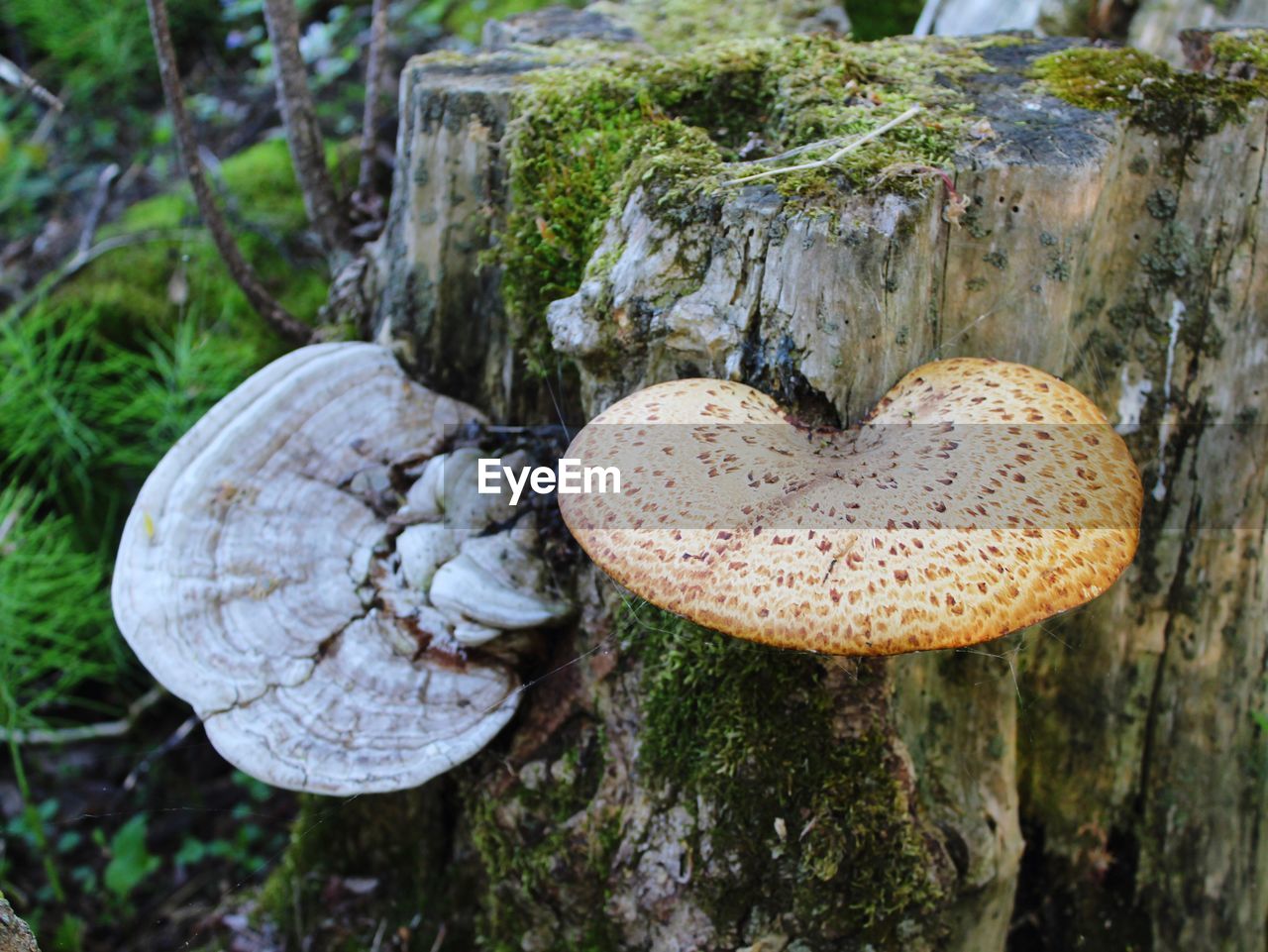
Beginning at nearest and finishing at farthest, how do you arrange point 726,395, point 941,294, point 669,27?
point 726,395, point 941,294, point 669,27

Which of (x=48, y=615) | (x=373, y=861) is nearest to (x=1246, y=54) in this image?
(x=373, y=861)

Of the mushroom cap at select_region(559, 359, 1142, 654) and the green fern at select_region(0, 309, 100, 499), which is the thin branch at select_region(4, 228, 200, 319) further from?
the mushroom cap at select_region(559, 359, 1142, 654)

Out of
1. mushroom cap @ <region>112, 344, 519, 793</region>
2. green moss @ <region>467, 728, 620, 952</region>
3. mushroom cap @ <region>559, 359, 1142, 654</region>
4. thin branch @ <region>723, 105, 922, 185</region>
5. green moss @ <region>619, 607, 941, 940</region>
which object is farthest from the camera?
green moss @ <region>467, 728, 620, 952</region>

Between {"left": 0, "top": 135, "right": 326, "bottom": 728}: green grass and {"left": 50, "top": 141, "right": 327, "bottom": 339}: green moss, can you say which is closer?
{"left": 0, "top": 135, "right": 326, "bottom": 728}: green grass

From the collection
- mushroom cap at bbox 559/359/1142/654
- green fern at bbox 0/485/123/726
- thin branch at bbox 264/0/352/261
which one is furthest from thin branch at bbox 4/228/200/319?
mushroom cap at bbox 559/359/1142/654

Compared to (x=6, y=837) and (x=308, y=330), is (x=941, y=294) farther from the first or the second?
(x=6, y=837)

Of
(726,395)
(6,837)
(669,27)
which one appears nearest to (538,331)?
(726,395)

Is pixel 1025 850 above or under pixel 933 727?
under

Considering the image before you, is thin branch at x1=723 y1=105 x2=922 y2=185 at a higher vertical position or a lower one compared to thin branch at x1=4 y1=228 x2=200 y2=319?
higher
